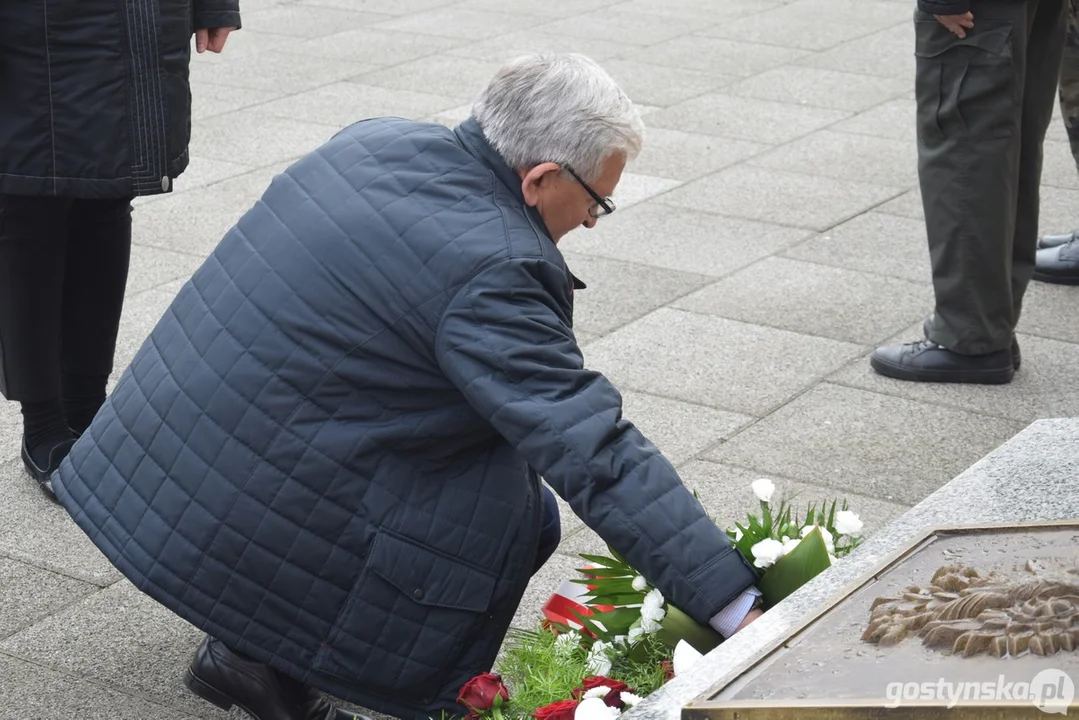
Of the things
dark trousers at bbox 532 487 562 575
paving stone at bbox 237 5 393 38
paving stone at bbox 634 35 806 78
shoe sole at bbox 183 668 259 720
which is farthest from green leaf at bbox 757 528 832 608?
paving stone at bbox 237 5 393 38

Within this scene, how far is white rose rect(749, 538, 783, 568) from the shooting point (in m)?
2.63

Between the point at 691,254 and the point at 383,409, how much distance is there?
129 inches

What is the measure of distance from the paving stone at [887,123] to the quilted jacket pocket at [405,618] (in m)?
5.06

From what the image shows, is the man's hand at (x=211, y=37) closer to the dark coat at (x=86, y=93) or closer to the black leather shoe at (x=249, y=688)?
the dark coat at (x=86, y=93)

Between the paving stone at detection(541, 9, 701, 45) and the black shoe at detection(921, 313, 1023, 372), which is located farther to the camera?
the paving stone at detection(541, 9, 701, 45)

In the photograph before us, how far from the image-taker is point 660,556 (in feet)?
8.02

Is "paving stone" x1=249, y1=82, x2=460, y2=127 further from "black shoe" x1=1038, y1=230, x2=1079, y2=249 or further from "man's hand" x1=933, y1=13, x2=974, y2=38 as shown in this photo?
"man's hand" x1=933, y1=13, x2=974, y2=38

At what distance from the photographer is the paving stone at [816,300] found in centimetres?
512

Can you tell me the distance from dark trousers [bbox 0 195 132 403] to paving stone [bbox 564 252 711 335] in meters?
1.68

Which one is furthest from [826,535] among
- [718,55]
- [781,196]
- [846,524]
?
[718,55]

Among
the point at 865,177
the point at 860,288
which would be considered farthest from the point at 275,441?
the point at 865,177

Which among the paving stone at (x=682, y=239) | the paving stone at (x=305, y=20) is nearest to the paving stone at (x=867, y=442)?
the paving stone at (x=682, y=239)

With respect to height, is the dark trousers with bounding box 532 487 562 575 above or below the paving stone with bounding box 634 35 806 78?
above

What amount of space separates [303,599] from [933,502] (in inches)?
44.9
